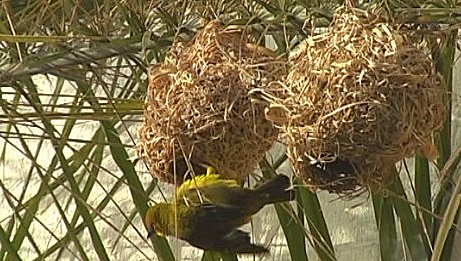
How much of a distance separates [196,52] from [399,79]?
0.18m

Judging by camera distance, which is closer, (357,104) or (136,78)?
(357,104)

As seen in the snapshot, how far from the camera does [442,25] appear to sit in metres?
0.91

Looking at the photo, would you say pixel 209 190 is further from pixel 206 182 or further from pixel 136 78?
pixel 136 78

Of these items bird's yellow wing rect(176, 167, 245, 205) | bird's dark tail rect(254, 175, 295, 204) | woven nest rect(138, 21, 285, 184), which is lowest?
bird's dark tail rect(254, 175, 295, 204)

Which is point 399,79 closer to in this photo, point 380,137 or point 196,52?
point 380,137

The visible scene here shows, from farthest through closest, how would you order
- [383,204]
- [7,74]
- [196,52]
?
[383,204] < [7,74] < [196,52]

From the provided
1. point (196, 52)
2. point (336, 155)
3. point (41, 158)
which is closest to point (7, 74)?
point (196, 52)

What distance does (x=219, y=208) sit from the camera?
2.72 feet

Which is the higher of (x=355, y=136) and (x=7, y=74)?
(x=7, y=74)

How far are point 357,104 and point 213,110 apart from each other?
0.43ft

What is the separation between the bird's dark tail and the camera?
82 centimetres

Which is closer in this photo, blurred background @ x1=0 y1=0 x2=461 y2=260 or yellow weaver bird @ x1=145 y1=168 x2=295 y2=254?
yellow weaver bird @ x1=145 y1=168 x2=295 y2=254

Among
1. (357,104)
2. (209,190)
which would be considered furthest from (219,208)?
(357,104)

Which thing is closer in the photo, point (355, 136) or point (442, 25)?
point (355, 136)
